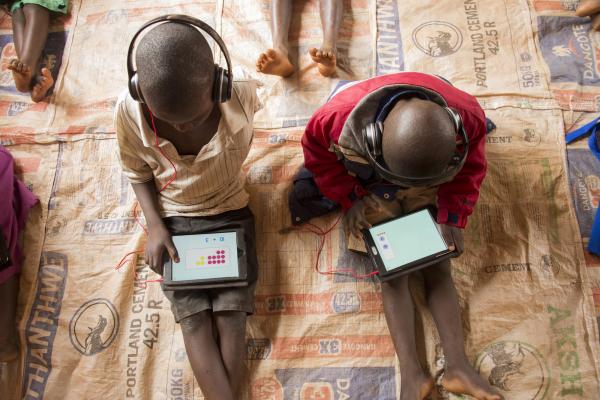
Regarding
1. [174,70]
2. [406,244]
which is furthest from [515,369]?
[174,70]

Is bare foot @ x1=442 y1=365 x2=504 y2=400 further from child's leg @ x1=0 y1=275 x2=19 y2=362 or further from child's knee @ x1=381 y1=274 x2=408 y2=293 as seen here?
child's leg @ x1=0 y1=275 x2=19 y2=362

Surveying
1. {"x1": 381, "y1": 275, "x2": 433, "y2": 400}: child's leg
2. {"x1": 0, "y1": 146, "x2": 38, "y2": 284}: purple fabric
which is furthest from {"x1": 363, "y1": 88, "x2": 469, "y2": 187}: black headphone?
{"x1": 0, "y1": 146, "x2": 38, "y2": 284}: purple fabric

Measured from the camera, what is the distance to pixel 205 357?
0.96 metres

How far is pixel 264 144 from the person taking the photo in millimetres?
1221

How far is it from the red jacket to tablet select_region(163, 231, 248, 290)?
0.24 metres

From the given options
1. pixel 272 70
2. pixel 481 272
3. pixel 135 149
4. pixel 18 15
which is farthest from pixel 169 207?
pixel 18 15

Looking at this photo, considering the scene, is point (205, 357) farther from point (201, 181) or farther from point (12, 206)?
point (12, 206)

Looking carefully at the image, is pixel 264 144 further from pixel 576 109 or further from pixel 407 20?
pixel 576 109

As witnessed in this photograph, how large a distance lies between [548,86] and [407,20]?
43 cm

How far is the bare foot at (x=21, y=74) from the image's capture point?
123cm

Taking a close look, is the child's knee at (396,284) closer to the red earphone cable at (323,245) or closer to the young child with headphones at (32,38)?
the red earphone cable at (323,245)

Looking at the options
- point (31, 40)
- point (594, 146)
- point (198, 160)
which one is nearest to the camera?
point (198, 160)

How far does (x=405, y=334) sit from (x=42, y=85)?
1.17m

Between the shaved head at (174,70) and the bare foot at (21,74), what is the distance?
763mm
